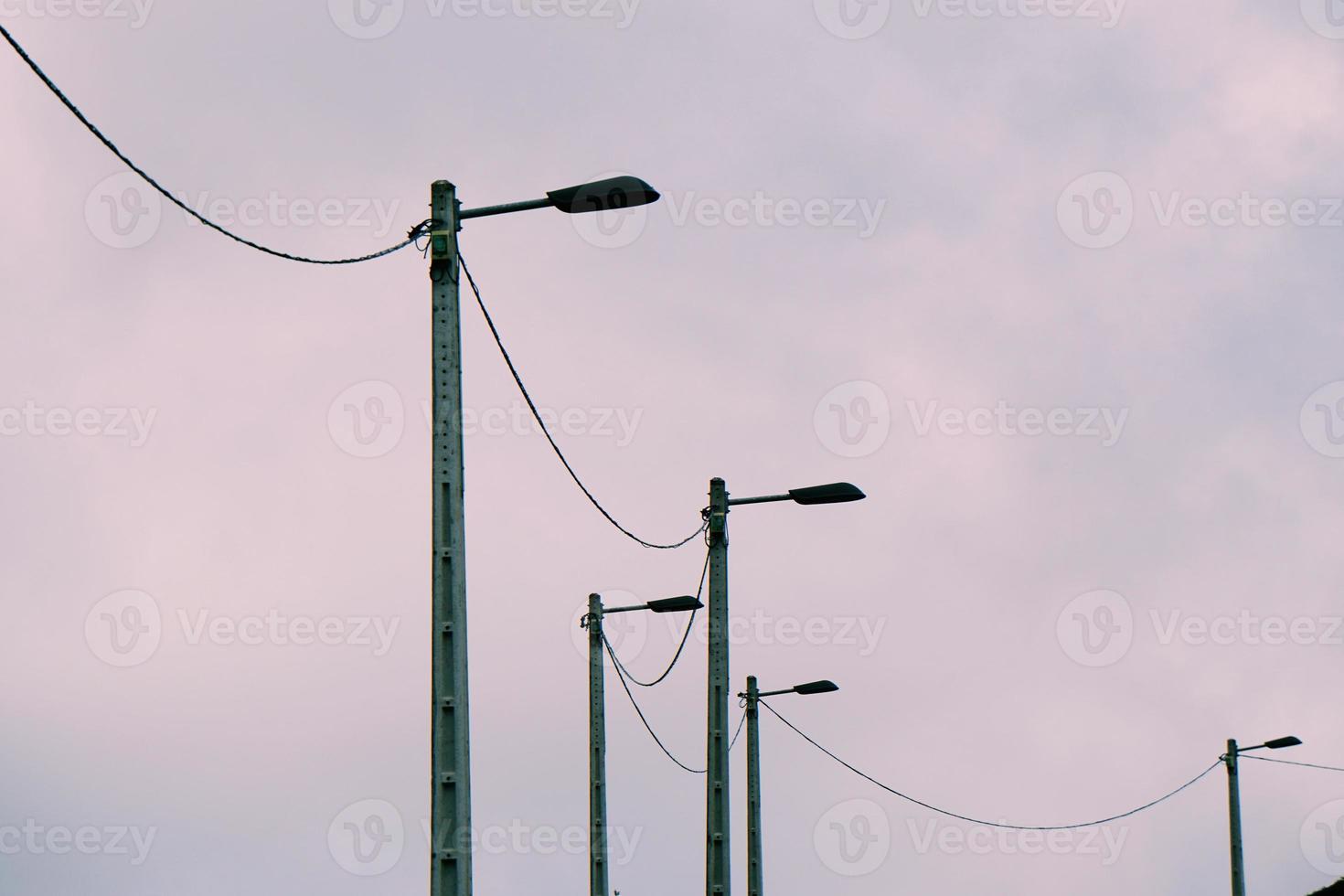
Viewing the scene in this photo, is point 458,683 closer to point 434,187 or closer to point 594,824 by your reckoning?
point 434,187

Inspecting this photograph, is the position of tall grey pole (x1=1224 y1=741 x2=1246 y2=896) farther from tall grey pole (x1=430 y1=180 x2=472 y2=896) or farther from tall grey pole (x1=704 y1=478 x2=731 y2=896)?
tall grey pole (x1=430 y1=180 x2=472 y2=896)

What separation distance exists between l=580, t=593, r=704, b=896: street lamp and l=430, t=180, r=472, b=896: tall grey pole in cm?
1313

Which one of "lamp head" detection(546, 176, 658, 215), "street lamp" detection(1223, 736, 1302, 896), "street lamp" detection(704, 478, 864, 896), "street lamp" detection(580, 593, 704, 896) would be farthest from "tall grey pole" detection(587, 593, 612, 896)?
"street lamp" detection(1223, 736, 1302, 896)

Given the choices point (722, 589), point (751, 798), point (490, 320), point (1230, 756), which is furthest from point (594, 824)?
point (1230, 756)

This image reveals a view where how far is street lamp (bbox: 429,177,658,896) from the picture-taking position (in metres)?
12.8

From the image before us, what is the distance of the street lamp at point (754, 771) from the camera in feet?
111

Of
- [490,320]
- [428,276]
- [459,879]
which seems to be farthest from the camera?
[490,320]

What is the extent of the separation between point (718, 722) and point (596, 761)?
147 inches

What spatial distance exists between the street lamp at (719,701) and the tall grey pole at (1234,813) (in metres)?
25.8

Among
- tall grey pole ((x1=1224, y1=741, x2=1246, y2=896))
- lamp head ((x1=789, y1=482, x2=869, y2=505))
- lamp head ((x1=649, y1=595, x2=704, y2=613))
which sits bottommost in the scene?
tall grey pole ((x1=1224, y1=741, x2=1246, y2=896))

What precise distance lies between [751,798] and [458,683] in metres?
23.0

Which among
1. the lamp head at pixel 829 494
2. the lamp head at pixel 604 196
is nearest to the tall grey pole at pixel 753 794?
the lamp head at pixel 829 494

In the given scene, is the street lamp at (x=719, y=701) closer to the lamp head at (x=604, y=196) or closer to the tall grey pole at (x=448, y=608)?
the lamp head at (x=604, y=196)

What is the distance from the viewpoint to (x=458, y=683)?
13.0m
